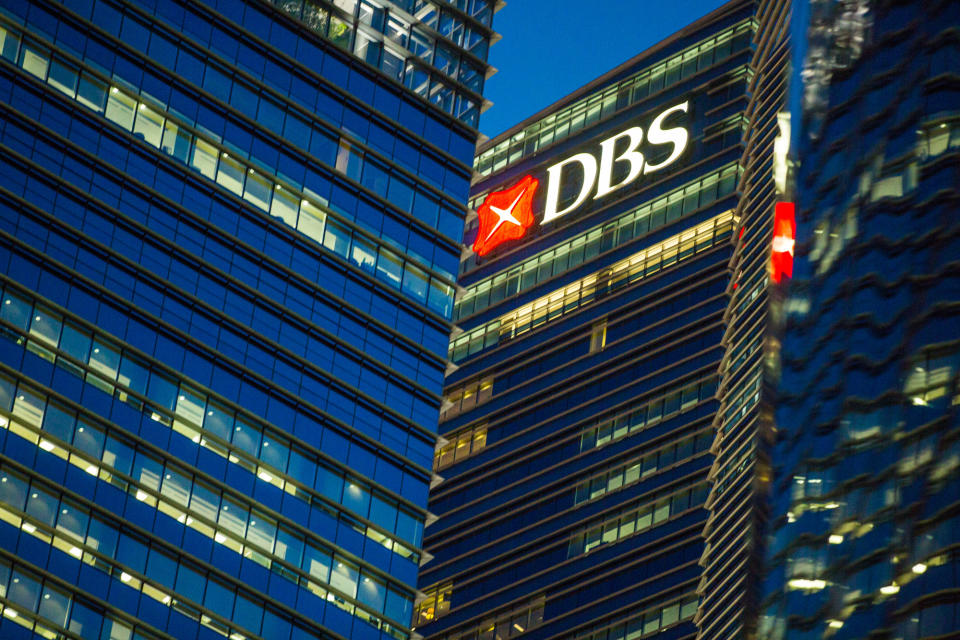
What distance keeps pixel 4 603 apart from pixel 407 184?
37.7 metres

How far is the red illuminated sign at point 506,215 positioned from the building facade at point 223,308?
56783 mm

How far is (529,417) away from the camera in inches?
6924

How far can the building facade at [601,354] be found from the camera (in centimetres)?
15812

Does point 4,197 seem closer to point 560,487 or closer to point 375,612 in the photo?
point 375,612

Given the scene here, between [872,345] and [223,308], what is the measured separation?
1411 inches

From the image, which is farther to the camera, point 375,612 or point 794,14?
point 794,14

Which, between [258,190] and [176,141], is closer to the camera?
[176,141]

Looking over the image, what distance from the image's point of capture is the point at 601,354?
171625mm

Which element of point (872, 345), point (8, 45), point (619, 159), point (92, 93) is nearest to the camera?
point (872, 345)

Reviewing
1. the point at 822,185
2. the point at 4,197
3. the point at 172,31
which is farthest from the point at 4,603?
the point at 822,185

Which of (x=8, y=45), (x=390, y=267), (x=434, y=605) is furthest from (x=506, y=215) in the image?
(x=8, y=45)

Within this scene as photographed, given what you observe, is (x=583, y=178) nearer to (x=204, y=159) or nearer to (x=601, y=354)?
(x=601, y=354)

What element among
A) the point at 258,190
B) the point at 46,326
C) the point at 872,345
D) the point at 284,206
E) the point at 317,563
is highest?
the point at 258,190

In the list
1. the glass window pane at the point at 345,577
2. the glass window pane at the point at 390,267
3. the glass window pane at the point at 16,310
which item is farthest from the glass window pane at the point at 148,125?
the glass window pane at the point at 345,577
